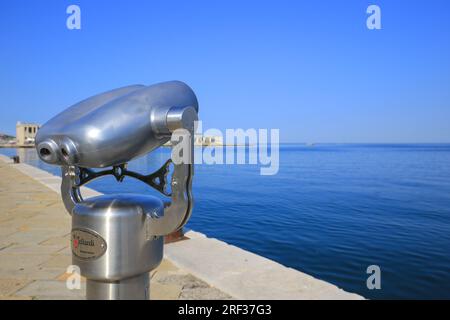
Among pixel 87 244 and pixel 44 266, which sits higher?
pixel 87 244

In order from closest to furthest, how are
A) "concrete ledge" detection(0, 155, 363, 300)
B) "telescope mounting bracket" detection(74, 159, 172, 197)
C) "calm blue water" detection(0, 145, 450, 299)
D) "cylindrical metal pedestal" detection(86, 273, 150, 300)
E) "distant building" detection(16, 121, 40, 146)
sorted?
"cylindrical metal pedestal" detection(86, 273, 150, 300)
"telescope mounting bracket" detection(74, 159, 172, 197)
"concrete ledge" detection(0, 155, 363, 300)
"calm blue water" detection(0, 145, 450, 299)
"distant building" detection(16, 121, 40, 146)

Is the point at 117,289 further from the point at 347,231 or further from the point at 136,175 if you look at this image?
the point at 347,231

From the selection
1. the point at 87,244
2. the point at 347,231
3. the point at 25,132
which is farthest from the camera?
the point at 25,132

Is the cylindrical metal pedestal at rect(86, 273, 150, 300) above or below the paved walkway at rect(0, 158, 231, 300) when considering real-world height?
above

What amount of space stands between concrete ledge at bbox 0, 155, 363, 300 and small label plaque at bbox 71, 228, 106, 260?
6.07 feet

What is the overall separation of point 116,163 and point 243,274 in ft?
7.87

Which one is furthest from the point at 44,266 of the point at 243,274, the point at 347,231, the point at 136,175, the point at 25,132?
the point at 25,132

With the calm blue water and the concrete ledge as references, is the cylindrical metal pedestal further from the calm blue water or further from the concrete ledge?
the calm blue water

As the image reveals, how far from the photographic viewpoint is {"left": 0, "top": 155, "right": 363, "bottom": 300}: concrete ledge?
3197 millimetres

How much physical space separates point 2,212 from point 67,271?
466 cm

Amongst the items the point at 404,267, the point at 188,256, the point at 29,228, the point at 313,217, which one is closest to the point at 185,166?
the point at 188,256

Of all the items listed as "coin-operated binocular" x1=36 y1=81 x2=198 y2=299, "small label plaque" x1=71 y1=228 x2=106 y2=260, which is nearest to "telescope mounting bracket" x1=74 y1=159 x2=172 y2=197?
"coin-operated binocular" x1=36 y1=81 x2=198 y2=299

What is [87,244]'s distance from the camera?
5.29ft
